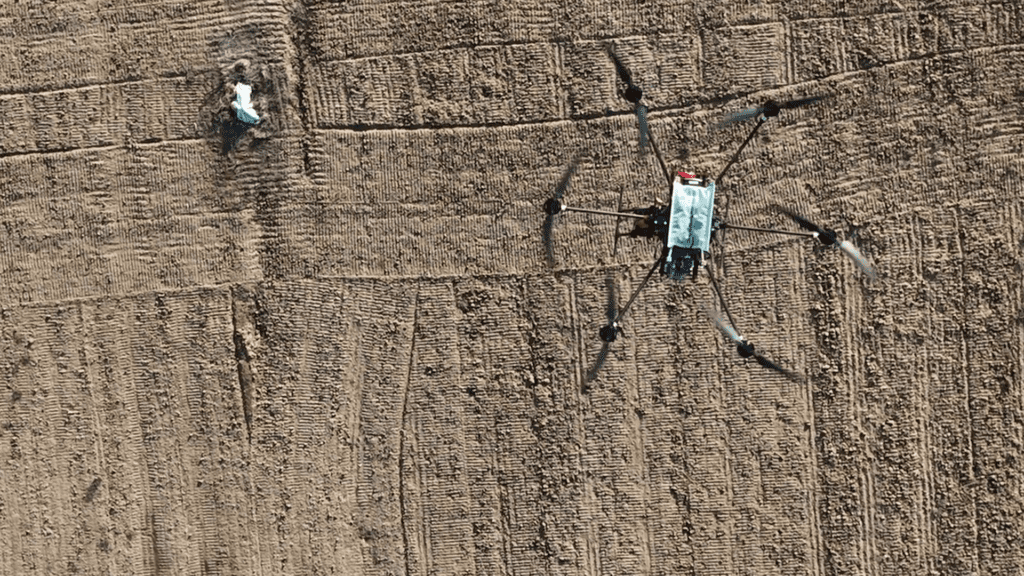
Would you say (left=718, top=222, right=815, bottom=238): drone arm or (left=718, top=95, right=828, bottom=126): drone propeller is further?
(left=718, top=95, right=828, bottom=126): drone propeller

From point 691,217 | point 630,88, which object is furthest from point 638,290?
point 630,88

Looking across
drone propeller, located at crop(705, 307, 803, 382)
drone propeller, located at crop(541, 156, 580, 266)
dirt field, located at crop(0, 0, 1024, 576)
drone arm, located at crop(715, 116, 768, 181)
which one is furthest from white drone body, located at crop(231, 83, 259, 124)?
drone propeller, located at crop(705, 307, 803, 382)

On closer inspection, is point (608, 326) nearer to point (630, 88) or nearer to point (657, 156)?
point (657, 156)

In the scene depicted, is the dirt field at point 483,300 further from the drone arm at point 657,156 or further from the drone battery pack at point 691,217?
the drone battery pack at point 691,217

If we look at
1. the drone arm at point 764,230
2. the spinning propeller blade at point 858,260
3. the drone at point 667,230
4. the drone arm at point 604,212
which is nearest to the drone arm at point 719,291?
the drone at point 667,230

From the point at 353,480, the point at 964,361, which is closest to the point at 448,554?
the point at 353,480

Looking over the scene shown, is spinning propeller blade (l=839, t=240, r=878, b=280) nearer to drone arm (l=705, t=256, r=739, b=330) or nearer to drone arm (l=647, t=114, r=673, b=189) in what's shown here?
drone arm (l=705, t=256, r=739, b=330)
